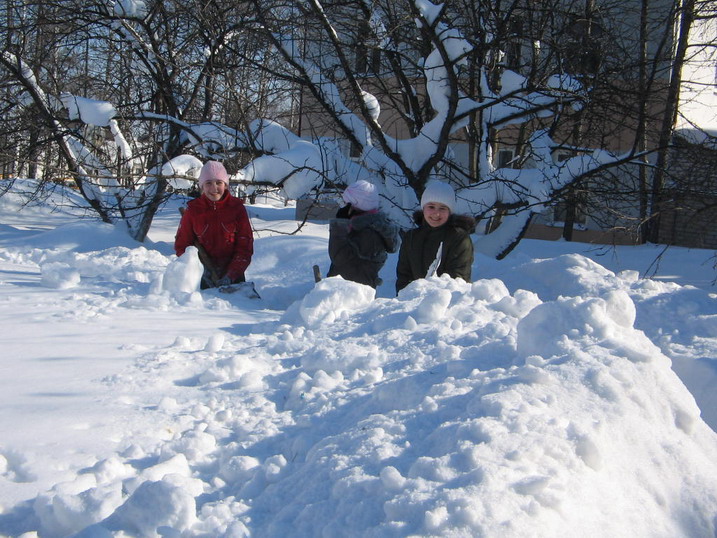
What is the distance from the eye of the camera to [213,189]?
4996 millimetres

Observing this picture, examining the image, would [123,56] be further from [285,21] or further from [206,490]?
[206,490]

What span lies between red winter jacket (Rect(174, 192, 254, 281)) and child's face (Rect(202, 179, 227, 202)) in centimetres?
4

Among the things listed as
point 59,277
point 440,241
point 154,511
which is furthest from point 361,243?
point 154,511

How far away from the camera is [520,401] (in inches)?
79.9

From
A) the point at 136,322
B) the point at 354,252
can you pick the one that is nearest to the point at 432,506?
the point at 136,322

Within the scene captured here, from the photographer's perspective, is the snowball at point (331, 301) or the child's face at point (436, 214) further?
the child's face at point (436, 214)

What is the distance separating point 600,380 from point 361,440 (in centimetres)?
84

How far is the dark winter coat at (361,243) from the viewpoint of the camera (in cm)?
473

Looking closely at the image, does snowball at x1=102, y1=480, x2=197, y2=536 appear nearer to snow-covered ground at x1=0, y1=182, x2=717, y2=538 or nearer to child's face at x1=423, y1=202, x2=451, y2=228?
snow-covered ground at x1=0, y1=182, x2=717, y2=538

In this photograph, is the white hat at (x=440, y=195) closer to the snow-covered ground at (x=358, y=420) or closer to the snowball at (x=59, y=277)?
the snow-covered ground at (x=358, y=420)

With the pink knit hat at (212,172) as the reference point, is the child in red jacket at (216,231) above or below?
below

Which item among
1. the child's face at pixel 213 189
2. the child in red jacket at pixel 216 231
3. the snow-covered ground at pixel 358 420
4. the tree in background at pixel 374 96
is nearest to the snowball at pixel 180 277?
the snow-covered ground at pixel 358 420

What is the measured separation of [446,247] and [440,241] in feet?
0.20

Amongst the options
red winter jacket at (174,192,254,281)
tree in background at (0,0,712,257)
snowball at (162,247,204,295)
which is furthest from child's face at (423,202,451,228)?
tree in background at (0,0,712,257)
